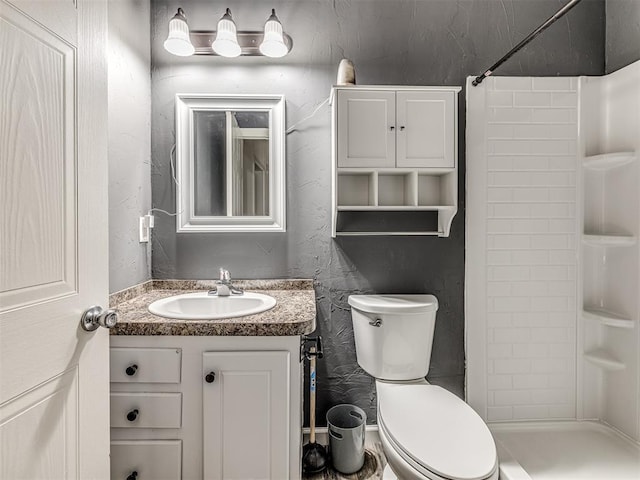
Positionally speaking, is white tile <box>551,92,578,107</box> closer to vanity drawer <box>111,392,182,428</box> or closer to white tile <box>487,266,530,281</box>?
white tile <box>487,266,530,281</box>

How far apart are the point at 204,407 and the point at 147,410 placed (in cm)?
20

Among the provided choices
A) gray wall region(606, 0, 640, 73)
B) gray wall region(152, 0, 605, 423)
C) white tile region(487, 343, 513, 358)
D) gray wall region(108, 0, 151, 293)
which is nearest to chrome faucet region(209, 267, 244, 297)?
gray wall region(152, 0, 605, 423)

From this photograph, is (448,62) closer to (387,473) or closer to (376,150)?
(376,150)

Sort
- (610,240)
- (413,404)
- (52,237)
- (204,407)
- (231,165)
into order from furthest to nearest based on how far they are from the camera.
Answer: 1. (231,165)
2. (610,240)
3. (413,404)
4. (204,407)
5. (52,237)

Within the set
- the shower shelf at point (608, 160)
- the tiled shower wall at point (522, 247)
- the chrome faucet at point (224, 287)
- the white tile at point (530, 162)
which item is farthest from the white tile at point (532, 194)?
the chrome faucet at point (224, 287)

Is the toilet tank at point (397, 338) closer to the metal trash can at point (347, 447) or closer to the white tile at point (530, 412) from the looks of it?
the metal trash can at point (347, 447)

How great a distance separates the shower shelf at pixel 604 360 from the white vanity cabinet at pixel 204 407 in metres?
1.53

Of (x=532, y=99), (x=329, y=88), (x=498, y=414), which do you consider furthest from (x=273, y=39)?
(x=498, y=414)

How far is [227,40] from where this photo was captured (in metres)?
1.59

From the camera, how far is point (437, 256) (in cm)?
182

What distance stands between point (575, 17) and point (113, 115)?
88.9 inches

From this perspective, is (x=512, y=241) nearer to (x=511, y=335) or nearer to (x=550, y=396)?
(x=511, y=335)

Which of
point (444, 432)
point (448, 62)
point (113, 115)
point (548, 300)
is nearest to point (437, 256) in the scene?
point (548, 300)

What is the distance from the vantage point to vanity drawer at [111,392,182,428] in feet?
3.96
